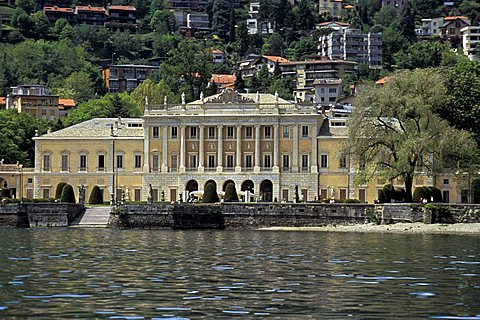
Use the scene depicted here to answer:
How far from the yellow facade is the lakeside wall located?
20536mm

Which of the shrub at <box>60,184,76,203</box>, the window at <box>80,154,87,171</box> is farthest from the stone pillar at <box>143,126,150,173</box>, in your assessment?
the shrub at <box>60,184,76,203</box>

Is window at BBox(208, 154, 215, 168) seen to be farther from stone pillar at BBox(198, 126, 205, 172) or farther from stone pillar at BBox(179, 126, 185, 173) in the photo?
stone pillar at BBox(179, 126, 185, 173)

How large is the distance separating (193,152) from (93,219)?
2257 cm

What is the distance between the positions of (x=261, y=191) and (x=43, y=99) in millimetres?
78762

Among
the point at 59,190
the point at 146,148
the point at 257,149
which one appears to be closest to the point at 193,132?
the point at 146,148

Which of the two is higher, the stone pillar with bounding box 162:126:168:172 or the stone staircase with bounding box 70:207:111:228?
the stone pillar with bounding box 162:126:168:172

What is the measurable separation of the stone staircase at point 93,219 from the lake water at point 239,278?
692 inches

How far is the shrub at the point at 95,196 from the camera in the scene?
105000 millimetres

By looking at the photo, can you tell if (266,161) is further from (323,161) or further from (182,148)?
(182,148)

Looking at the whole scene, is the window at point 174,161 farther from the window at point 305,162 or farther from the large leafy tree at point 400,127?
the large leafy tree at point 400,127

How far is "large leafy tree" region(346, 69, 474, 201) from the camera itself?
91438mm

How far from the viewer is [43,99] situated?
185750 mm

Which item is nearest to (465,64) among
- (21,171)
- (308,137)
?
(308,137)

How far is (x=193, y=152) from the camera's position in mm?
114250
